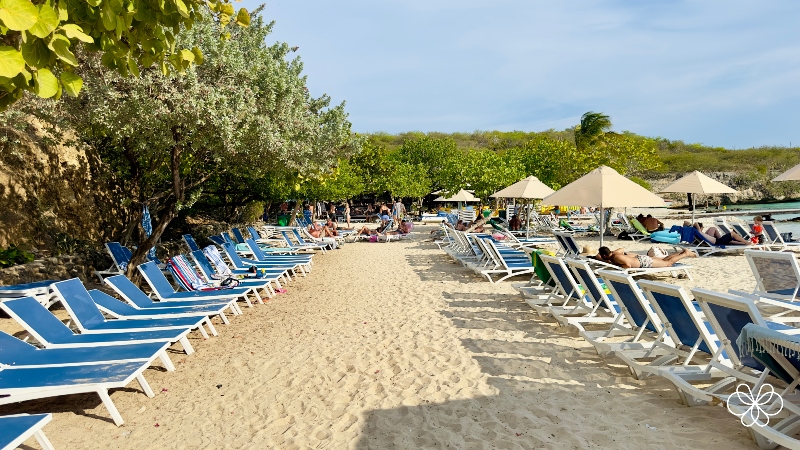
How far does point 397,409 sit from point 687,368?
212 cm

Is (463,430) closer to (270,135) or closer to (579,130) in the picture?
(270,135)

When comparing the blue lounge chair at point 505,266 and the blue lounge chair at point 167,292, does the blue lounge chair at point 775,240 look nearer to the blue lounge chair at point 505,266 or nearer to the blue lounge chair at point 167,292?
the blue lounge chair at point 505,266

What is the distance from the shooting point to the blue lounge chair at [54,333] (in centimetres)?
432

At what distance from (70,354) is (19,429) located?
1.66m

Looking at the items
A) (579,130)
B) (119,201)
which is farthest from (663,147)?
(119,201)

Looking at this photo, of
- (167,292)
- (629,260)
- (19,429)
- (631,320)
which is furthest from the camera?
(629,260)

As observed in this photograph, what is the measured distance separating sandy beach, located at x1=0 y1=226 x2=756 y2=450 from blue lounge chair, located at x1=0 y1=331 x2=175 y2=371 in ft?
1.21

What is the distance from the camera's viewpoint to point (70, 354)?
165 inches

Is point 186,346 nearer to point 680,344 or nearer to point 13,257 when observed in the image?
point 680,344

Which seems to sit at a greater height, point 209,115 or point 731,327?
point 209,115

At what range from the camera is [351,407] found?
3.90 meters

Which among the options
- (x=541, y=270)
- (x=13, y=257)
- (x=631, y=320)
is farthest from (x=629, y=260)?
(x=13, y=257)

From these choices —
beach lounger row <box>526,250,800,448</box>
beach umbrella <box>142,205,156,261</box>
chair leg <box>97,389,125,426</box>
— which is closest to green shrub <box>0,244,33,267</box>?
beach umbrella <box>142,205,156,261</box>
